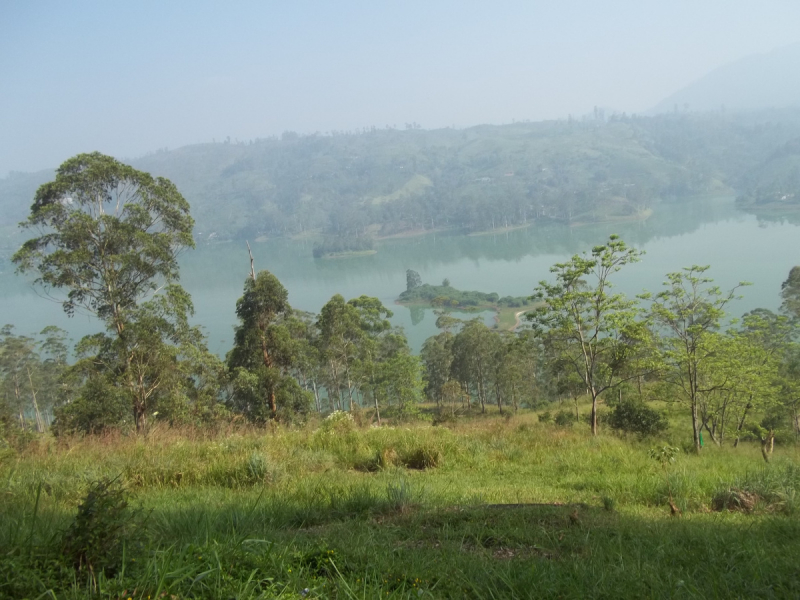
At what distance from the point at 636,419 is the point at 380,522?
10.0m

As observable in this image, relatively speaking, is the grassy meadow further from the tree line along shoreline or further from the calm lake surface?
the calm lake surface

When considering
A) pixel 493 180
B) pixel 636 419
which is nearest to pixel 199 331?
pixel 636 419

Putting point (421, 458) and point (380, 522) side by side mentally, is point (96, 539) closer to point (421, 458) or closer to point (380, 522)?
point (380, 522)

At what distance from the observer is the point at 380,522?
2.64 meters

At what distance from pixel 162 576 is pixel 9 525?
1.06 meters

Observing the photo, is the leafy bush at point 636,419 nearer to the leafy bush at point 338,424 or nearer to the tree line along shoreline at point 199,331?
the tree line along shoreline at point 199,331

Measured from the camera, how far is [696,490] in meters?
3.45

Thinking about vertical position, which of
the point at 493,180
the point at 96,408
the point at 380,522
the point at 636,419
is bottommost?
the point at 636,419

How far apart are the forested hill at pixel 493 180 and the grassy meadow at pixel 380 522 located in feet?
341

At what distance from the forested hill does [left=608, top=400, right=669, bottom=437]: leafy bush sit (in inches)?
3776

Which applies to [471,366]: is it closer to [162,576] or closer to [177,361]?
[177,361]

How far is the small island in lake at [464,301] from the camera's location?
5347 cm

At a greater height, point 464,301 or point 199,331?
point 199,331

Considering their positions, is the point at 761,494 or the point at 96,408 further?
the point at 96,408
